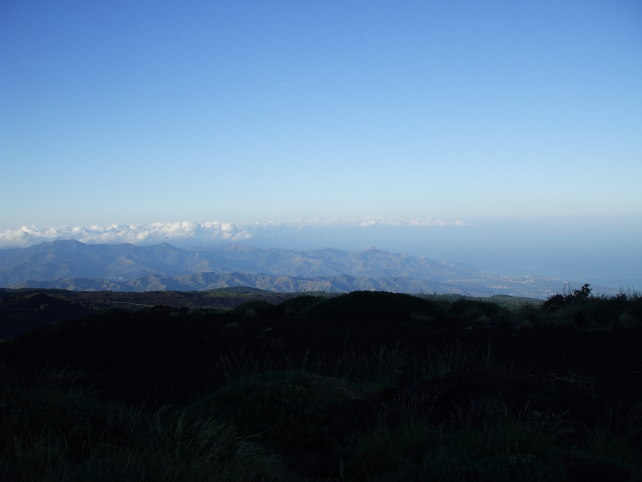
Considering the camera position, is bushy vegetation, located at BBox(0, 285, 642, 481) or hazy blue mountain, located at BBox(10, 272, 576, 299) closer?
bushy vegetation, located at BBox(0, 285, 642, 481)

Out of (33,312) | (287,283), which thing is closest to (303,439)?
(33,312)

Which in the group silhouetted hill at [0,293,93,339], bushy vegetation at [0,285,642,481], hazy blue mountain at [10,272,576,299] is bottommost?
hazy blue mountain at [10,272,576,299]

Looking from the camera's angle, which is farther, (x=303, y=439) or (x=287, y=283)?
(x=287, y=283)

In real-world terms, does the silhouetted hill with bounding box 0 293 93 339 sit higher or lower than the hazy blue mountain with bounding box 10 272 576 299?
higher

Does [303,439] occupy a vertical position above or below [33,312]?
above

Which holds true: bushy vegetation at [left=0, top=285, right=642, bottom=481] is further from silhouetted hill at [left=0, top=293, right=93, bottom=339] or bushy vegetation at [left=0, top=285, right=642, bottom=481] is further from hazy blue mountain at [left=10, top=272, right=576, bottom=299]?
hazy blue mountain at [left=10, top=272, right=576, bottom=299]

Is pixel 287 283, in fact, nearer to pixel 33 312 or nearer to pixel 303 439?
pixel 33 312

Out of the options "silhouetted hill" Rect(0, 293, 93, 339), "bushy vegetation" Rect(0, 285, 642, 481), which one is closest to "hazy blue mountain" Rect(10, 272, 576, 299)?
"silhouetted hill" Rect(0, 293, 93, 339)

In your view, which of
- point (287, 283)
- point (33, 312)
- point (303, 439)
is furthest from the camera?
point (287, 283)

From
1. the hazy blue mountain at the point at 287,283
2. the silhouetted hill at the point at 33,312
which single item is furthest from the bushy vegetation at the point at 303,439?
the hazy blue mountain at the point at 287,283

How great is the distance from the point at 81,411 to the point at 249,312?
362 inches

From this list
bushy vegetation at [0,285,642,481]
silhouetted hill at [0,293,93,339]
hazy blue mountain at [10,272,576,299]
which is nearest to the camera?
bushy vegetation at [0,285,642,481]

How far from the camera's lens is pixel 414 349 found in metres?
8.39

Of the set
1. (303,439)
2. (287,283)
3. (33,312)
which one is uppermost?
(303,439)
